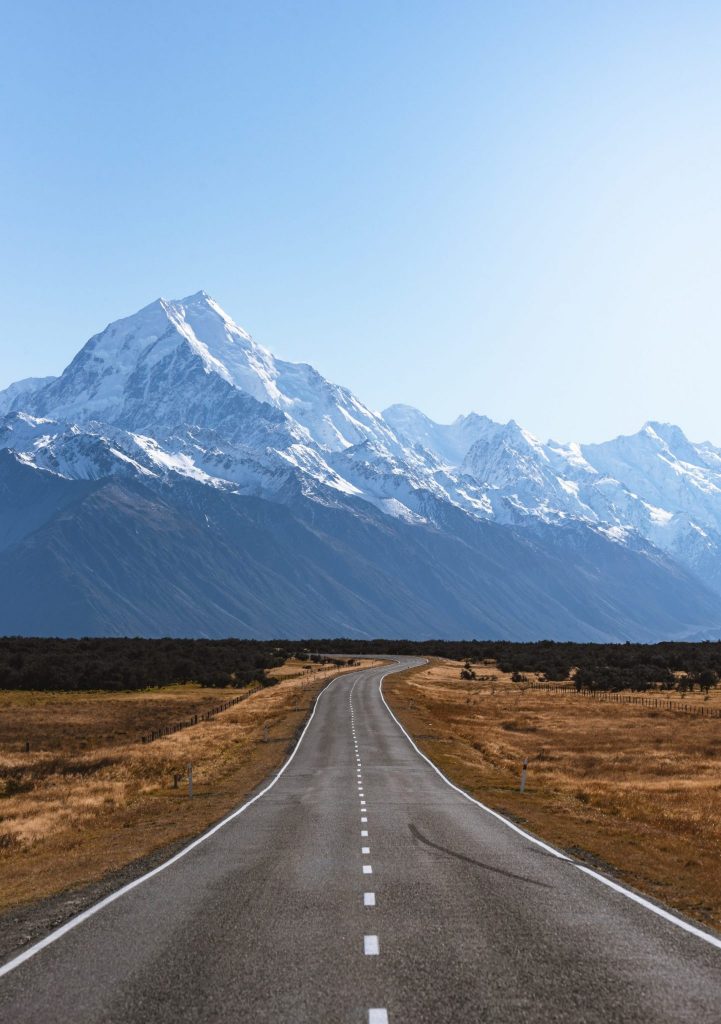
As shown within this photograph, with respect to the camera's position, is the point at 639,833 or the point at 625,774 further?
the point at 625,774

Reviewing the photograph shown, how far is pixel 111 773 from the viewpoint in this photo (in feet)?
156

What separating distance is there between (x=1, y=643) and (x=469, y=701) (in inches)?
3489

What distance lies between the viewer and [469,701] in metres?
92.8

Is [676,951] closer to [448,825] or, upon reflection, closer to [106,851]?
[448,825]

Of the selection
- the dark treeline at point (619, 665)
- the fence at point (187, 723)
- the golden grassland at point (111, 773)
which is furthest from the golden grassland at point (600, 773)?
the fence at point (187, 723)

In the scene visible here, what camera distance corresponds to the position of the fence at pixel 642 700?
79.9 metres

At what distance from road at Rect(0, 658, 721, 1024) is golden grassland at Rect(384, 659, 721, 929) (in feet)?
8.48

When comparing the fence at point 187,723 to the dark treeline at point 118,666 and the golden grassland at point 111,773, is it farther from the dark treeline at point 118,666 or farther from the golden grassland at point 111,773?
the dark treeline at point 118,666

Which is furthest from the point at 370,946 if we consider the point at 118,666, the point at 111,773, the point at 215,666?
the point at 215,666

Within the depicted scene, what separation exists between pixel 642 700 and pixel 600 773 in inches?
1836

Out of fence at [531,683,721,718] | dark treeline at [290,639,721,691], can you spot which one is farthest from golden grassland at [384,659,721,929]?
dark treeline at [290,639,721,691]

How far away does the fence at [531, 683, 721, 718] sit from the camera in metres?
79.9

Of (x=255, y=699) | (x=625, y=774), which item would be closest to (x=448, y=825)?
(x=625, y=774)

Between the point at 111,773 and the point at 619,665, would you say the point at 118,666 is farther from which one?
the point at 111,773
